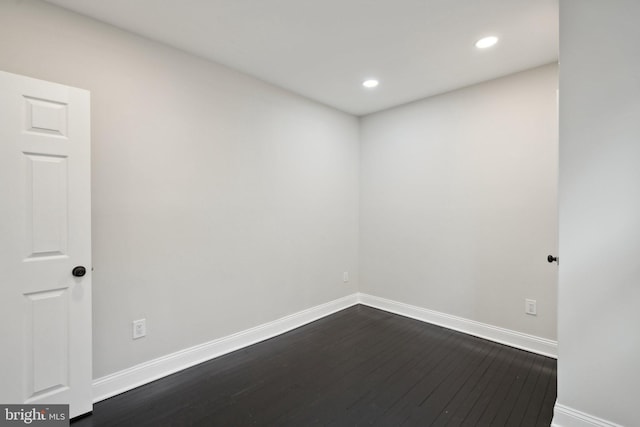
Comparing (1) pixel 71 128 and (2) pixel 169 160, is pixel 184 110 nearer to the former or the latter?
(2) pixel 169 160

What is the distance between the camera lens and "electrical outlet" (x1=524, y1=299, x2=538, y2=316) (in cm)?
272

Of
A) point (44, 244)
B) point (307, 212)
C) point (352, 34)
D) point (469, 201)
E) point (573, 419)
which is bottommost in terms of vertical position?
point (573, 419)

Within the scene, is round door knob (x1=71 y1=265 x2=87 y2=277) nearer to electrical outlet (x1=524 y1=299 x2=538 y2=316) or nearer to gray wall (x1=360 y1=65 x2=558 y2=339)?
gray wall (x1=360 y1=65 x2=558 y2=339)

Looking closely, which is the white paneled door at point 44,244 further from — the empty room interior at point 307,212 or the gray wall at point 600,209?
the gray wall at point 600,209

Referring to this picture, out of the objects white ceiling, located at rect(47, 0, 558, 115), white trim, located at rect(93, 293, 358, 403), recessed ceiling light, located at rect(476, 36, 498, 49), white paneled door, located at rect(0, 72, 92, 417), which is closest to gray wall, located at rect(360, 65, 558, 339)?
white ceiling, located at rect(47, 0, 558, 115)

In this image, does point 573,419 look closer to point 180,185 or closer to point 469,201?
point 469,201

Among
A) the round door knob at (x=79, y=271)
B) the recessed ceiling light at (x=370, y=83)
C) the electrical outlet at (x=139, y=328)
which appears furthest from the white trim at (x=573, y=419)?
the round door knob at (x=79, y=271)

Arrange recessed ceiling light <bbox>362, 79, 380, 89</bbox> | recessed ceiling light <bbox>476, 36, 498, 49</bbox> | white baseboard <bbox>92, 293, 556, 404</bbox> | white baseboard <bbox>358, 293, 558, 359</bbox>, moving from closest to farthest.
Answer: white baseboard <bbox>92, 293, 556, 404</bbox>, recessed ceiling light <bbox>476, 36, 498, 49</bbox>, white baseboard <bbox>358, 293, 558, 359</bbox>, recessed ceiling light <bbox>362, 79, 380, 89</bbox>

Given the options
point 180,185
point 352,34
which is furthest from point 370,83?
point 180,185

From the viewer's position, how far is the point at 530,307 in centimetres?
274

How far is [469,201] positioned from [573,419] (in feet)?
6.43

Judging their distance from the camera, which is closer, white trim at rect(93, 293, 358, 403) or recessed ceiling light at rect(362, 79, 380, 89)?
white trim at rect(93, 293, 358, 403)

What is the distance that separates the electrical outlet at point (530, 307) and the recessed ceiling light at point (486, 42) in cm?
230

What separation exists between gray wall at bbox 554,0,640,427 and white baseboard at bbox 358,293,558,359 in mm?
1078
